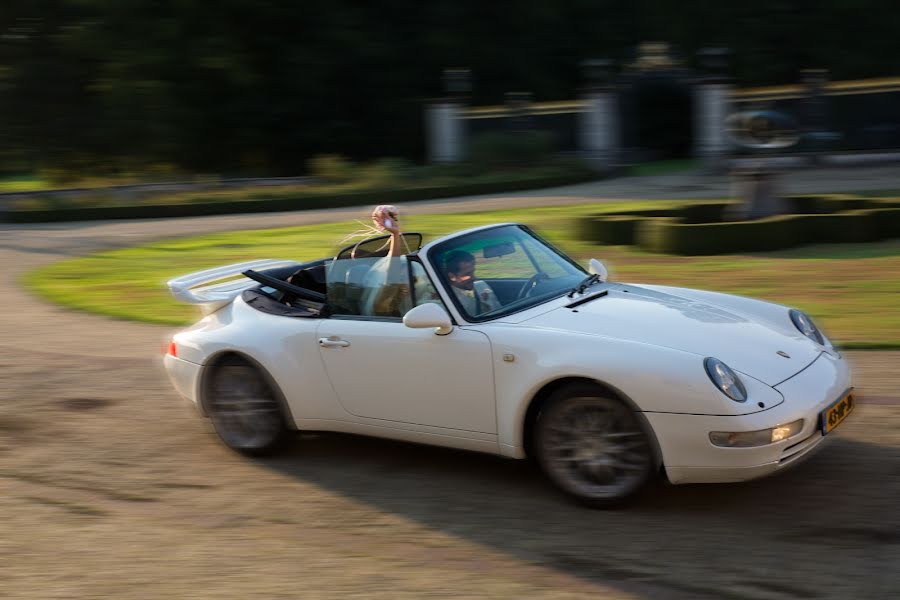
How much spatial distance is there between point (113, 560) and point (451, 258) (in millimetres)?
2379

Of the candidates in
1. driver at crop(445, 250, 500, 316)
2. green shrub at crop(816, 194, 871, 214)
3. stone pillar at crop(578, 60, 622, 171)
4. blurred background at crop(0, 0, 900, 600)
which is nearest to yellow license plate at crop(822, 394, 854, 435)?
blurred background at crop(0, 0, 900, 600)

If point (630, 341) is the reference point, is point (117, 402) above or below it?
below

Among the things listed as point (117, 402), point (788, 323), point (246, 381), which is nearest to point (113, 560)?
point (246, 381)

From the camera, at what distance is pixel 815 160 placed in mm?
32594

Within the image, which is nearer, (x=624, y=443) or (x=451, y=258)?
(x=624, y=443)

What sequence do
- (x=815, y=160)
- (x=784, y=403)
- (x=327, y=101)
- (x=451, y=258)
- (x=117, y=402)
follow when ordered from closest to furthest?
(x=784, y=403), (x=451, y=258), (x=117, y=402), (x=815, y=160), (x=327, y=101)

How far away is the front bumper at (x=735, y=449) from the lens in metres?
4.87

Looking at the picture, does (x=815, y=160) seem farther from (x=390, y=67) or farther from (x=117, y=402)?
(x=117, y=402)

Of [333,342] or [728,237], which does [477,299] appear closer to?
[333,342]

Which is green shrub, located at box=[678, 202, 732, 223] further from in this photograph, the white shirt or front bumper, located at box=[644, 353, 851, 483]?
front bumper, located at box=[644, 353, 851, 483]

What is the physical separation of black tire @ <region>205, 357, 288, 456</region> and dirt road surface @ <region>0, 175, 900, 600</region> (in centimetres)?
13

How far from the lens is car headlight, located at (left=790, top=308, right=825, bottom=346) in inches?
234

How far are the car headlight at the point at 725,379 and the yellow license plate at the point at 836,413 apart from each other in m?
0.49

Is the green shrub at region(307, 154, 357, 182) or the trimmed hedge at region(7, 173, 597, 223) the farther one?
the green shrub at region(307, 154, 357, 182)
